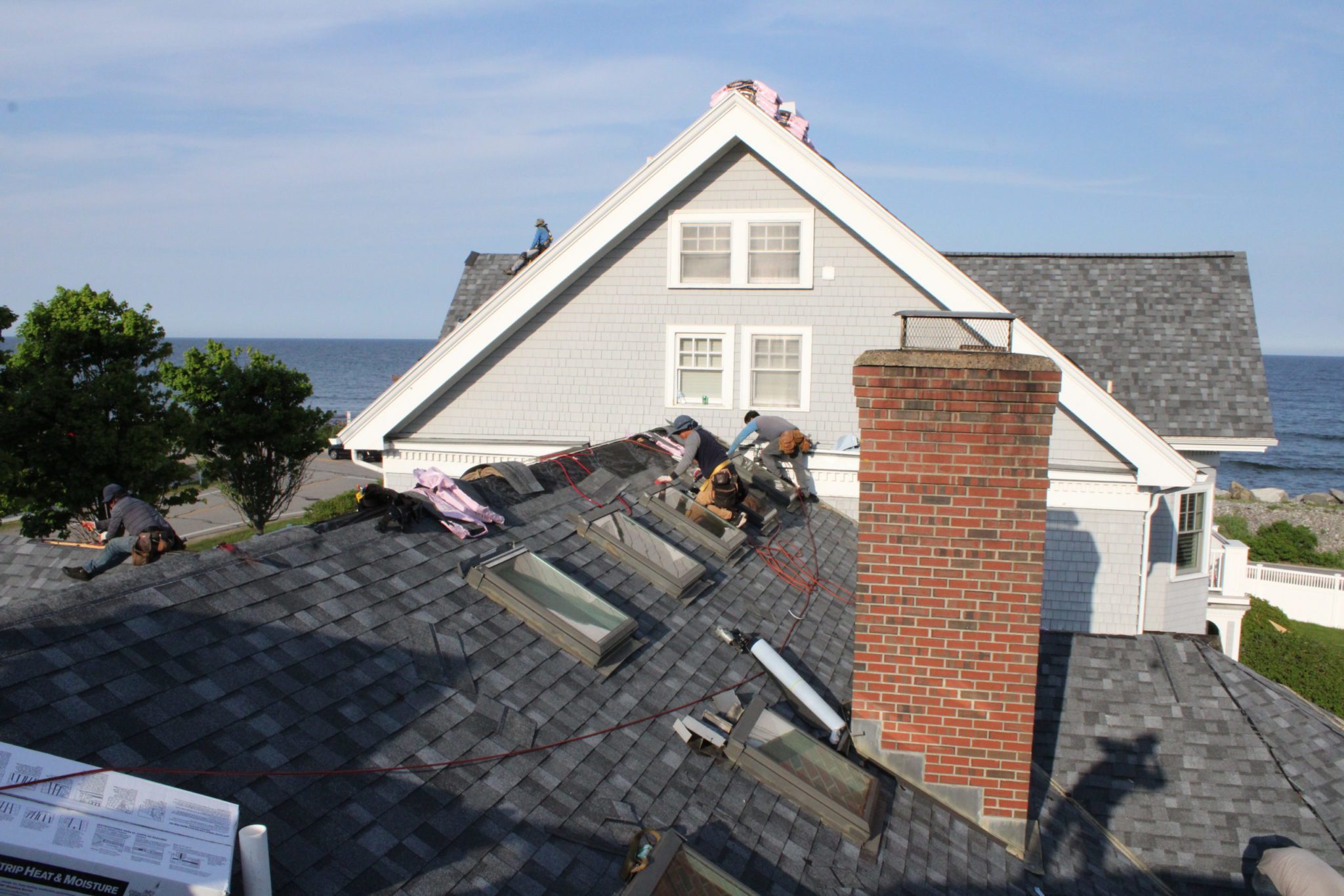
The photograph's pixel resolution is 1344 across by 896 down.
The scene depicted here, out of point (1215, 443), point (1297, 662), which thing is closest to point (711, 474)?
point (1215, 443)

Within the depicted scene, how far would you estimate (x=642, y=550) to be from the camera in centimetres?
855

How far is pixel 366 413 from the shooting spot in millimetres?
15516

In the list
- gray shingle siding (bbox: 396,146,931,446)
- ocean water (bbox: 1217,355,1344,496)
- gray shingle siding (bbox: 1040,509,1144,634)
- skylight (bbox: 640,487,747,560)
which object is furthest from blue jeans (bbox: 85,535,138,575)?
ocean water (bbox: 1217,355,1344,496)

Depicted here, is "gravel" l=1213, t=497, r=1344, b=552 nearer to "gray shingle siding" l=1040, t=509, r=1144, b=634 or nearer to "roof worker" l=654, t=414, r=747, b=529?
"gray shingle siding" l=1040, t=509, r=1144, b=634

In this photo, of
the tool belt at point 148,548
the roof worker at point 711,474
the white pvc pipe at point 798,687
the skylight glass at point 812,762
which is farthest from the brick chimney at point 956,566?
the tool belt at point 148,548

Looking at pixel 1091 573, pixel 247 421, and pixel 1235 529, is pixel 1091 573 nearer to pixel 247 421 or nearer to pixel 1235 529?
pixel 247 421

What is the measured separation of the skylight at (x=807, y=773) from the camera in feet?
18.4

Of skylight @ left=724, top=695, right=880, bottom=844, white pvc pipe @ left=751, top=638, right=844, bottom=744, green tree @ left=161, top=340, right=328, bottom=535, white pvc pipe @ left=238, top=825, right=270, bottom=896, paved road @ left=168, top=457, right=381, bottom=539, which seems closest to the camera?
white pvc pipe @ left=238, top=825, right=270, bottom=896

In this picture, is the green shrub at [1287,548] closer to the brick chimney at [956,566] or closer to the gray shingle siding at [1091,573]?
the gray shingle siding at [1091,573]

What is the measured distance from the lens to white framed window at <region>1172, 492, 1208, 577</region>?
16.1 metres

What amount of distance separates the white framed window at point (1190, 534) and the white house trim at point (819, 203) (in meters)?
3.29

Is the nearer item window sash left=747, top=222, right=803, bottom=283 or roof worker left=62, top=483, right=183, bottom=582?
Result: roof worker left=62, top=483, right=183, bottom=582

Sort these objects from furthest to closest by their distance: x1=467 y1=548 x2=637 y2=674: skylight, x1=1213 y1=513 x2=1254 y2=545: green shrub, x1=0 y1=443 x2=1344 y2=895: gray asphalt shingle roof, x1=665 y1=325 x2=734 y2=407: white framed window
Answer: x1=1213 y1=513 x2=1254 y2=545: green shrub → x1=665 y1=325 x2=734 y2=407: white framed window → x1=467 y1=548 x2=637 y2=674: skylight → x1=0 y1=443 x2=1344 y2=895: gray asphalt shingle roof

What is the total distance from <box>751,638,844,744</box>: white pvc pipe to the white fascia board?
10.7 meters
